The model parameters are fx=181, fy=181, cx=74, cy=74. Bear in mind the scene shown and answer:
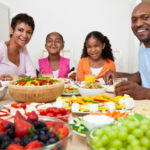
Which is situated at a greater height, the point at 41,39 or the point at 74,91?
the point at 41,39

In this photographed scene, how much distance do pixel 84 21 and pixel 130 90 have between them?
3.19 meters

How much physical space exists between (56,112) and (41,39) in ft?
12.4

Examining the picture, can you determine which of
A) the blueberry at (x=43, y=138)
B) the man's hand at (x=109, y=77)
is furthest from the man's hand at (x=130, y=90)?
Result: the blueberry at (x=43, y=138)

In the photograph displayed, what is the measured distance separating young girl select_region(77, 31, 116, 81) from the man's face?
835 mm

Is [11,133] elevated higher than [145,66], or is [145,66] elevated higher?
[145,66]

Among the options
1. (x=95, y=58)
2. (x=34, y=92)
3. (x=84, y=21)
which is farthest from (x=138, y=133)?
(x=84, y=21)

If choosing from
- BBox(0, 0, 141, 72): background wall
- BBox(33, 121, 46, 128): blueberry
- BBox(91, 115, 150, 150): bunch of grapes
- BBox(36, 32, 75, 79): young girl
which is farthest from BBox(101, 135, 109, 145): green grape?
BBox(0, 0, 141, 72): background wall

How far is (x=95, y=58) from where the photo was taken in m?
2.90

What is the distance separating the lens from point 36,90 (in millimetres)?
1159

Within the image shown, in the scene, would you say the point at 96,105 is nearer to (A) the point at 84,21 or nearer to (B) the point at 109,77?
(B) the point at 109,77

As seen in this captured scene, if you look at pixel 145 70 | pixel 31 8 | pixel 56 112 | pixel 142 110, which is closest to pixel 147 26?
pixel 145 70

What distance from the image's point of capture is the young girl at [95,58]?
9.17 feet

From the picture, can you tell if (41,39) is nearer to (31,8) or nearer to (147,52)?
(31,8)

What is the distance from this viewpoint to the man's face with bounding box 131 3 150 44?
6.17ft
